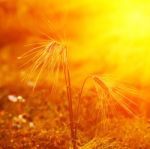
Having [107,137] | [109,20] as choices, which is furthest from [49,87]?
[107,137]

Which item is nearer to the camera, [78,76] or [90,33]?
[78,76]

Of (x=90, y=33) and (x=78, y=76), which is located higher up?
(x=90, y=33)

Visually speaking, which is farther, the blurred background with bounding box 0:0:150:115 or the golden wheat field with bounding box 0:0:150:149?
the blurred background with bounding box 0:0:150:115

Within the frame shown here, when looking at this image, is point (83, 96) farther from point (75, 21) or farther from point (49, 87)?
point (75, 21)

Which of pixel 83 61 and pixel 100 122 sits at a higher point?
pixel 83 61
